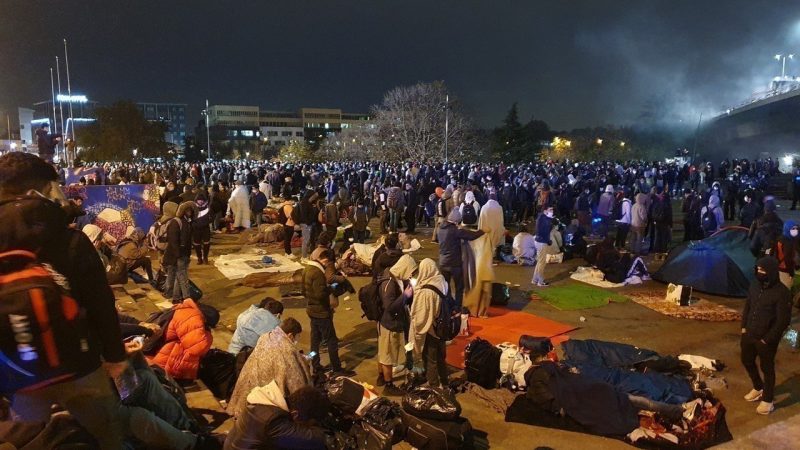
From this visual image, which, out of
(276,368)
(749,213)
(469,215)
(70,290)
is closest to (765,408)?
(276,368)

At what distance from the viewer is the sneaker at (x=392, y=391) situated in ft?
21.0

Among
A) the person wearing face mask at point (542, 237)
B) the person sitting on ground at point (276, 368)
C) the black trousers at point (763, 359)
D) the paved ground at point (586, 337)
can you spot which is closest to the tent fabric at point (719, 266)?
the paved ground at point (586, 337)

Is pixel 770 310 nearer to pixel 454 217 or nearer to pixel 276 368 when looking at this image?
pixel 454 217

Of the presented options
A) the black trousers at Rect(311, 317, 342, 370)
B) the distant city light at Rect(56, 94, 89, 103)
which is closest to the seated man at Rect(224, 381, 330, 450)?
the black trousers at Rect(311, 317, 342, 370)

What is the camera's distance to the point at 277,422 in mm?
4117

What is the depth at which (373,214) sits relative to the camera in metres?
22.0

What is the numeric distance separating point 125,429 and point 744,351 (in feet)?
19.9

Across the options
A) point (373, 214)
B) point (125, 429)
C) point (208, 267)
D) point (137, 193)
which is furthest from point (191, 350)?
point (373, 214)

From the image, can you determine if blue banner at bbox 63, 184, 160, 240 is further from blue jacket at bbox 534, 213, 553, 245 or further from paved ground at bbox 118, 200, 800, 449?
blue jacket at bbox 534, 213, 553, 245

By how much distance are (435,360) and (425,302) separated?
0.68 meters

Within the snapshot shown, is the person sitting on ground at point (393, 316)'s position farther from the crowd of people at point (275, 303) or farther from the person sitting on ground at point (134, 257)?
the person sitting on ground at point (134, 257)

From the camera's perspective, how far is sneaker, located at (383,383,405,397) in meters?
6.39

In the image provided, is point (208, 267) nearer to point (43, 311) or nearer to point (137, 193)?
point (137, 193)

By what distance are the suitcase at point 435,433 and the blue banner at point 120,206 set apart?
10.9 metres
